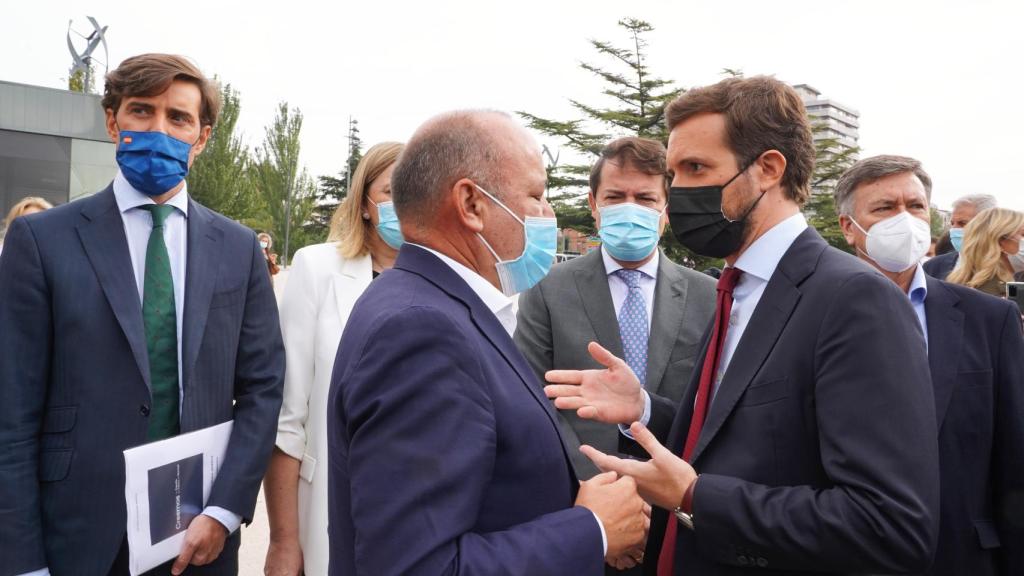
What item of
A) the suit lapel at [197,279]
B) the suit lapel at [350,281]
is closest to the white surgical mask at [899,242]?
the suit lapel at [350,281]

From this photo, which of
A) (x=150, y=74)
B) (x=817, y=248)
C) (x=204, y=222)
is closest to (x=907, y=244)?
(x=817, y=248)

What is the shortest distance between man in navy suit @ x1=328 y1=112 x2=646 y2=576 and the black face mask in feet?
1.74

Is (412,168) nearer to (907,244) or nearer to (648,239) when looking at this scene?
(648,239)

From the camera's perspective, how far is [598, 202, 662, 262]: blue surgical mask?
3191 millimetres

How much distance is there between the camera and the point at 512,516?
4.54ft

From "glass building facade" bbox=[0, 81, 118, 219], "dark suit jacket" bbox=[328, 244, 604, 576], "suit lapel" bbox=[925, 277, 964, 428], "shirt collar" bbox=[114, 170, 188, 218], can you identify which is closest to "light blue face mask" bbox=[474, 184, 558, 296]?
"dark suit jacket" bbox=[328, 244, 604, 576]

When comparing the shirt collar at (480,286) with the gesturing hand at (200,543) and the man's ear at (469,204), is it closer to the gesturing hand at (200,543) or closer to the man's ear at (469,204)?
the man's ear at (469,204)

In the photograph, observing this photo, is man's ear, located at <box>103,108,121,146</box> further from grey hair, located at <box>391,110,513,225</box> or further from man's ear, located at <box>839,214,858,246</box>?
man's ear, located at <box>839,214,858,246</box>

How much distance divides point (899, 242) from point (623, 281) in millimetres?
1163

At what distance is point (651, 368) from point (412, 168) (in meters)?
1.64

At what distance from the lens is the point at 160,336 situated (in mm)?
2170

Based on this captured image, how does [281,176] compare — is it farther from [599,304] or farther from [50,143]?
[599,304]

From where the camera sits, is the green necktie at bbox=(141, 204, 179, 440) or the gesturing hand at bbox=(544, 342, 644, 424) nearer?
the gesturing hand at bbox=(544, 342, 644, 424)

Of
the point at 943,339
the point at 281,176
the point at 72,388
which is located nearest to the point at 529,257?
the point at 72,388
